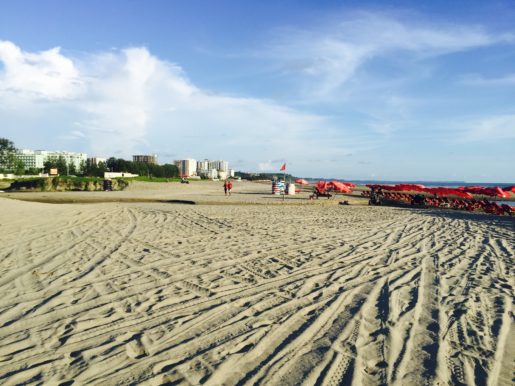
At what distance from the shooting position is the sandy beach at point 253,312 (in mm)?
3195

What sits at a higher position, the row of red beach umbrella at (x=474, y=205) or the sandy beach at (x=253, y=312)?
the row of red beach umbrella at (x=474, y=205)

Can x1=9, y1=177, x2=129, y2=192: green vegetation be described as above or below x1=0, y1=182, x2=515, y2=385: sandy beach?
below

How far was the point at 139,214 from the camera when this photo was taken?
14.5 meters

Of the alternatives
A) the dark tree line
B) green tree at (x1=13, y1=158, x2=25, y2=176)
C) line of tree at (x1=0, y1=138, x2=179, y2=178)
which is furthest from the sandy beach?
the dark tree line

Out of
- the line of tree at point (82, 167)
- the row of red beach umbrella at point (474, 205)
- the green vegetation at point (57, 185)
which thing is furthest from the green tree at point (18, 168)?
the row of red beach umbrella at point (474, 205)

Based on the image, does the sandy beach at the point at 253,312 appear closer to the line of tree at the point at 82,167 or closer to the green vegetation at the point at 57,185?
the green vegetation at the point at 57,185

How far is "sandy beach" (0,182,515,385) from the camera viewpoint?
3.20 meters

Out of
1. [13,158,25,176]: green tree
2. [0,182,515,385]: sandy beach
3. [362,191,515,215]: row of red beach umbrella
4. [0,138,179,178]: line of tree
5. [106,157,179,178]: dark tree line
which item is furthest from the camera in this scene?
[106,157,179,178]: dark tree line

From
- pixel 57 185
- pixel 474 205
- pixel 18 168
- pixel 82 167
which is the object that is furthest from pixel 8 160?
pixel 474 205

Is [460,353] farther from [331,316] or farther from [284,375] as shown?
[284,375]

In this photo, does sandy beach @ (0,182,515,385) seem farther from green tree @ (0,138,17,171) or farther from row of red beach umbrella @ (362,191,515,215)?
green tree @ (0,138,17,171)

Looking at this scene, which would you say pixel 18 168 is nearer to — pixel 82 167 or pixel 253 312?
pixel 82 167

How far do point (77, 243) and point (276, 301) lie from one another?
5.70 m

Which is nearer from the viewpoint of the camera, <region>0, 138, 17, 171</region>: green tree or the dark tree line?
<region>0, 138, 17, 171</region>: green tree
